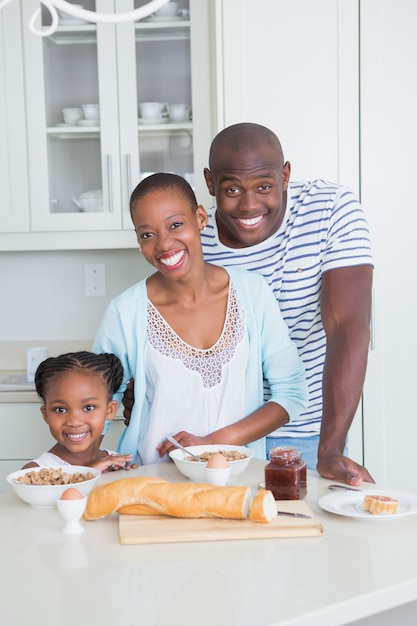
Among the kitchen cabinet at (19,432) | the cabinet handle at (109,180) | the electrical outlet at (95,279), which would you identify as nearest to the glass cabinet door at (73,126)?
the cabinet handle at (109,180)

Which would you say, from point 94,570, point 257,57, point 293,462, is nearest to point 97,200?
point 257,57

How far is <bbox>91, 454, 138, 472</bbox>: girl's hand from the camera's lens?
1.51 metres

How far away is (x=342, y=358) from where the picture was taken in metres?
1.69

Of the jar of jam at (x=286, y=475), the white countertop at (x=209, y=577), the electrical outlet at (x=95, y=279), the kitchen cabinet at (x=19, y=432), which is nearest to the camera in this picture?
the white countertop at (x=209, y=577)

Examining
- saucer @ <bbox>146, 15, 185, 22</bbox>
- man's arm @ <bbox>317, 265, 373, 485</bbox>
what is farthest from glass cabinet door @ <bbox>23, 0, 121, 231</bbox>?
man's arm @ <bbox>317, 265, 373, 485</bbox>

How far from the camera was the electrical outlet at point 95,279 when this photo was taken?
3.29m

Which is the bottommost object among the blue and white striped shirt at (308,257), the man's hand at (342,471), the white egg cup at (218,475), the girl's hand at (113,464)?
the girl's hand at (113,464)

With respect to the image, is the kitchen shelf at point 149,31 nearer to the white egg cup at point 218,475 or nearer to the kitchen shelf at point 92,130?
the kitchen shelf at point 92,130

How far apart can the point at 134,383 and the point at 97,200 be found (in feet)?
4.62

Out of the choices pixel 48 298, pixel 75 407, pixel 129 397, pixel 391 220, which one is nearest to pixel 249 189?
pixel 129 397

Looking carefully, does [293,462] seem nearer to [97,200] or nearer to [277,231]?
[277,231]

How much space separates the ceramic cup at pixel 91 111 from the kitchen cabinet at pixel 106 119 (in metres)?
0.01

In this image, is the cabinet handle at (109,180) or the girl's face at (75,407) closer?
the girl's face at (75,407)

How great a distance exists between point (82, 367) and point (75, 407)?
0.08 metres
